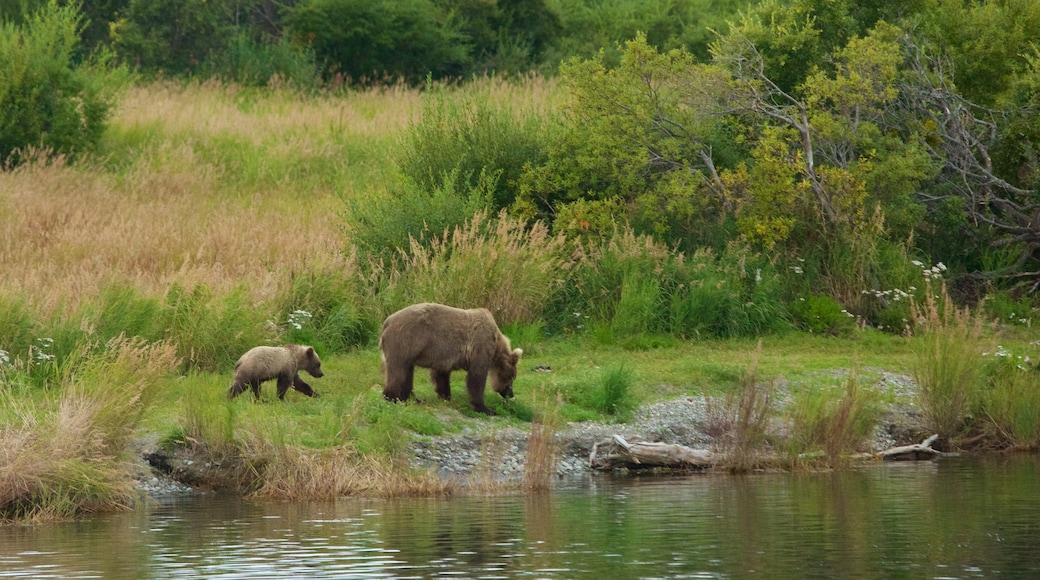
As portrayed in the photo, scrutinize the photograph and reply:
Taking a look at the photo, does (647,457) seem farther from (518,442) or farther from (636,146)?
(636,146)

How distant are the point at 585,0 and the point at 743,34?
28.1 meters

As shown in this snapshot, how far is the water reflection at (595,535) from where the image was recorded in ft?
36.1

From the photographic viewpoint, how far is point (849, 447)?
1694cm

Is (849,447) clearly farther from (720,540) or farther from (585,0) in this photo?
(585,0)

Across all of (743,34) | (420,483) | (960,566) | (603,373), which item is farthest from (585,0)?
(960,566)

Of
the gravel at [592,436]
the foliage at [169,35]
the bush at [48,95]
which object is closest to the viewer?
the gravel at [592,436]

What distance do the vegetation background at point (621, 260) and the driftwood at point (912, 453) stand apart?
19.3 inches

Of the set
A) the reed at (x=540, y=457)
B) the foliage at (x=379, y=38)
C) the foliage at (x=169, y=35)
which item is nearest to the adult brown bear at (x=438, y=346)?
the reed at (x=540, y=457)

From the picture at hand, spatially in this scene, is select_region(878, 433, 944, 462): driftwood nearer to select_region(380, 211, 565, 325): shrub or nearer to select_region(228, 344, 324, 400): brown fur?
select_region(380, 211, 565, 325): shrub

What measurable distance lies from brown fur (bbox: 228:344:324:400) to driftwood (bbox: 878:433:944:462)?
21.6 ft

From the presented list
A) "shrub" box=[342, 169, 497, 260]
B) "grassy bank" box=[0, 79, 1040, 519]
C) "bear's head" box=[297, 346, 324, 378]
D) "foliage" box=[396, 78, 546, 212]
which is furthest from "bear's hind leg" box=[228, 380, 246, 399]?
"foliage" box=[396, 78, 546, 212]

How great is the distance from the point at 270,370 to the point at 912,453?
736 centimetres

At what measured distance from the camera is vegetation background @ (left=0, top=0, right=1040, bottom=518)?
16.1 metres

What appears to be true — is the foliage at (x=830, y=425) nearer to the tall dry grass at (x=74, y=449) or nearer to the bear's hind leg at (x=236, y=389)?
the bear's hind leg at (x=236, y=389)
